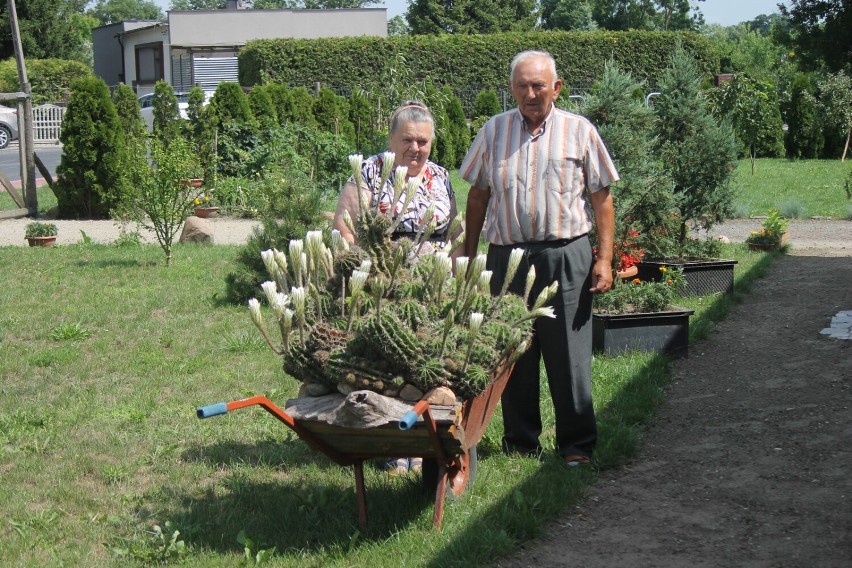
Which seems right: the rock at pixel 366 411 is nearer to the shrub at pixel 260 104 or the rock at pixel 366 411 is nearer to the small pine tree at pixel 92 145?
the small pine tree at pixel 92 145

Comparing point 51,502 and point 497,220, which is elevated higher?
point 497,220

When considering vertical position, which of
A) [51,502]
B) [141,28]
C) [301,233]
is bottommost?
[51,502]

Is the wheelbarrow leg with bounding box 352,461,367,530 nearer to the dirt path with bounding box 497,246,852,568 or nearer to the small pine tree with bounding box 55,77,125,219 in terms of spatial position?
the dirt path with bounding box 497,246,852,568

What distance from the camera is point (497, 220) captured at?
4.75 metres

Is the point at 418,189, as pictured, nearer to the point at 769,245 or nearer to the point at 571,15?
the point at 769,245

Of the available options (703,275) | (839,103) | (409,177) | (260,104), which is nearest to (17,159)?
(260,104)

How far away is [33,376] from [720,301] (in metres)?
5.62

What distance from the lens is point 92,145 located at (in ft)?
49.9

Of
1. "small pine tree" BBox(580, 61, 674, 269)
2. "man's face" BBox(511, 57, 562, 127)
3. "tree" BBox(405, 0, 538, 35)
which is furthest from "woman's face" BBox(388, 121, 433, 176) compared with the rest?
"tree" BBox(405, 0, 538, 35)

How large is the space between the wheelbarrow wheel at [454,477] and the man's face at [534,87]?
1.58 m

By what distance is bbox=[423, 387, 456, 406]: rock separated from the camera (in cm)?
371

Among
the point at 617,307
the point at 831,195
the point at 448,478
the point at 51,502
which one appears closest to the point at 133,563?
the point at 51,502

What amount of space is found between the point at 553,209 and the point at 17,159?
26.8 meters

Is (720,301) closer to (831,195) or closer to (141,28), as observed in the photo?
(831,195)
